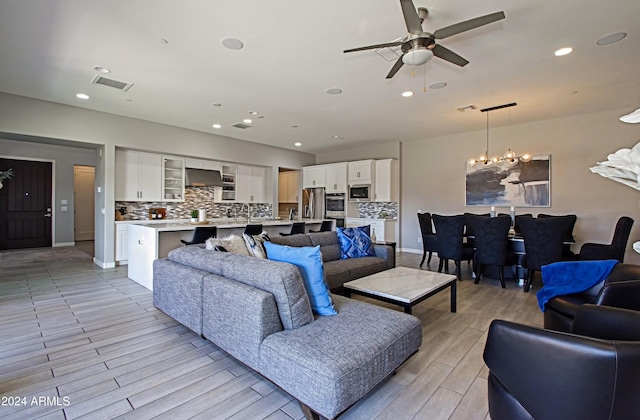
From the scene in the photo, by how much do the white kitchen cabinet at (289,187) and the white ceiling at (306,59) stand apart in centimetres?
386

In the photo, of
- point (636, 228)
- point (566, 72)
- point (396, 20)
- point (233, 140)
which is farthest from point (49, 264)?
point (636, 228)

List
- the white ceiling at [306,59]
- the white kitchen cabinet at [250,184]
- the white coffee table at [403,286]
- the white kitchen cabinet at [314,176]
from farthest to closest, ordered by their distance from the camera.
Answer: the white kitchen cabinet at [314,176]
the white kitchen cabinet at [250,184]
the white coffee table at [403,286]
the white ceiling at [306,59]

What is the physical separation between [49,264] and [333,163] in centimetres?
678

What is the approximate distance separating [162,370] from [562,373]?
238cm

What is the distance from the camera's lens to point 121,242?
5.82 m

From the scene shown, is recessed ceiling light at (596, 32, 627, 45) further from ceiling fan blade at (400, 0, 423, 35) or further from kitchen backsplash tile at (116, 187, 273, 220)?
kitchen backsplash tile at (116, 187, 273, 220)

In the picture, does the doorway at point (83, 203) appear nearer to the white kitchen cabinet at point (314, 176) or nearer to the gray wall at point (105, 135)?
the gray wall at point (105, 135)

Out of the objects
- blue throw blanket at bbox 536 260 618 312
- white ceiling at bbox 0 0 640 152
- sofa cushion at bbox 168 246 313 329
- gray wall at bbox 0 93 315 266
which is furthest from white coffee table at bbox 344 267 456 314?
gray wall at bbox 0 93 315 266

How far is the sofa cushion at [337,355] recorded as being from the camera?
1.54 meters

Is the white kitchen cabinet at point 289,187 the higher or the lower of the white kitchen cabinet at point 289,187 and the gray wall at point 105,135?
the lower

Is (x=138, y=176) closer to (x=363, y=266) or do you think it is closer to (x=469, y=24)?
(x=363, y=266)

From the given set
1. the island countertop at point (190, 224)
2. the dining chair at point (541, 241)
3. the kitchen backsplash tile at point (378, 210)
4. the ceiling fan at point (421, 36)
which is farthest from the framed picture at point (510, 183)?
the ceiling fan at point (421, 36)

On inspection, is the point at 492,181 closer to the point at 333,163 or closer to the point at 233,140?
the point at 333,163

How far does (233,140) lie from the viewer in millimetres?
7570
